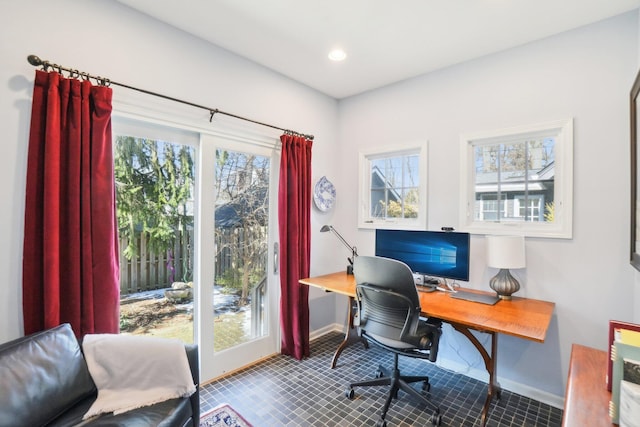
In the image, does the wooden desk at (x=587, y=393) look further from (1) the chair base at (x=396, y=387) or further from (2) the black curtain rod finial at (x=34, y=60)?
(2) the black curtain rod finial at (x=34, y=60)

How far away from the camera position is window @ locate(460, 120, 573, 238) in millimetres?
2199

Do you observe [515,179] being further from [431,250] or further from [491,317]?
[491,317]

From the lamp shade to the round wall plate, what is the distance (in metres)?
1.67

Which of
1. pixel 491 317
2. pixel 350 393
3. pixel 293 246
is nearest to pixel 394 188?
pixel 293 246

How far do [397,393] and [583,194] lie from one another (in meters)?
1.93

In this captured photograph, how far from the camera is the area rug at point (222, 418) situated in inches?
75.9

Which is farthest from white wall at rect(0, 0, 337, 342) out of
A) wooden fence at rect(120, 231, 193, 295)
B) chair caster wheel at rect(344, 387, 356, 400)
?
chair caster wheel at rect(344, 387, 356, 400)

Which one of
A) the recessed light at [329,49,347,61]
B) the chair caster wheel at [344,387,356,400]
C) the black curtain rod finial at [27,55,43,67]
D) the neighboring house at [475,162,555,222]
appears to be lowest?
the chair caster wheel at [344,387,356,400]

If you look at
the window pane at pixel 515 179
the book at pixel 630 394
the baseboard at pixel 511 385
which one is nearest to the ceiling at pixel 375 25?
the window pane at pixel 515 179

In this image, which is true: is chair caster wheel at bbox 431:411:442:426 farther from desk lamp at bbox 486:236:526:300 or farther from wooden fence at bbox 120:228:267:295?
wooden fence at bbox 120:228:267:295

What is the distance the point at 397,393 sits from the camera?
2273 mm

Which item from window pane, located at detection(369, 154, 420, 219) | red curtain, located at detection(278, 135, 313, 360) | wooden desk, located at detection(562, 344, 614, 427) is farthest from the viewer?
window pane, located at detection(369, 154, 420, 219)

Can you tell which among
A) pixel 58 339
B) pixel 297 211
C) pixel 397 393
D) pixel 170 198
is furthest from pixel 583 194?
pixel 58 339

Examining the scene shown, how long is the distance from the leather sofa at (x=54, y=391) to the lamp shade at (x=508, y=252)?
6.97 feet
